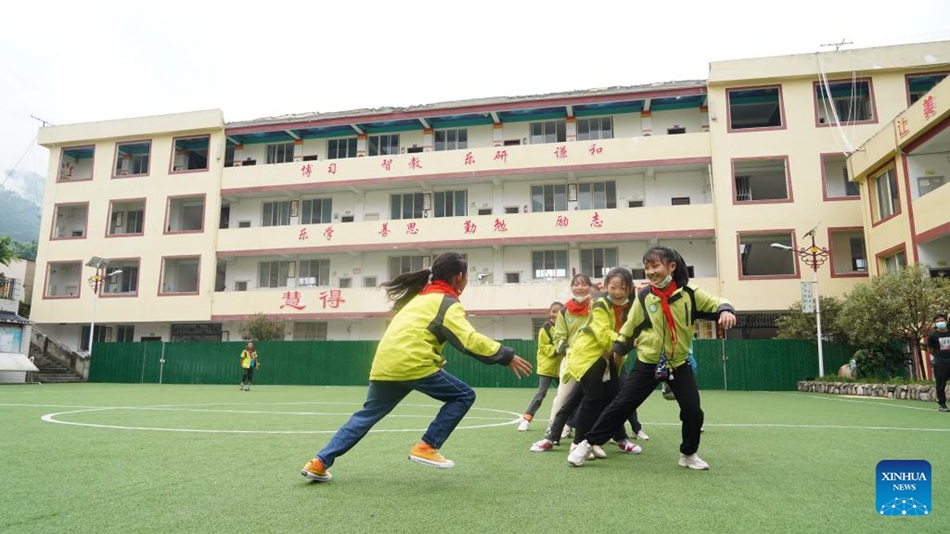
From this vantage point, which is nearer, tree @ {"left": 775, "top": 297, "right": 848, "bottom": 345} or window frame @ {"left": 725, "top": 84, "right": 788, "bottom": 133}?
tree @ {"left": 775, "top": 297, "right": 848, "bottom": 345}

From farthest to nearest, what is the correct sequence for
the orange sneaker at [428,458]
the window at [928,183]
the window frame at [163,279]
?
the window frame at [163,279] < the window at [928,183] < the orange sneaker at [428,458]

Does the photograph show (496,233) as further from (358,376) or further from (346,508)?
(346,508)

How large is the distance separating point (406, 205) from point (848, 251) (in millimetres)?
20217

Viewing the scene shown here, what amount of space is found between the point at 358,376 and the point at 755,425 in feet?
67.2

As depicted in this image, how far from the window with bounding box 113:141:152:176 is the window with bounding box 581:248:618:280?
79.3ft

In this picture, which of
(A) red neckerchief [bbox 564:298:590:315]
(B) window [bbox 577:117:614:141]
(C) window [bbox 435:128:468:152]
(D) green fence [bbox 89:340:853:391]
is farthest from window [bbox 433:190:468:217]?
(A) red neckerchief [bbox 564:298:590:315]

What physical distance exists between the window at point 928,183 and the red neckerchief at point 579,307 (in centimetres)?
1853

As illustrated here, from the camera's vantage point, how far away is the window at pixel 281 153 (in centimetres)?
→ 3403

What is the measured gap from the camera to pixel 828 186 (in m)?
26.7

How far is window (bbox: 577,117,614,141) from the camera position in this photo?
30.5m

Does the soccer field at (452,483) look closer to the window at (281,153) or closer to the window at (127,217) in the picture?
the window at (281,153)

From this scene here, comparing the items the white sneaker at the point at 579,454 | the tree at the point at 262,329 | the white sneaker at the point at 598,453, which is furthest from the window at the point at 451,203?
the white sneaker at the point at 579,454

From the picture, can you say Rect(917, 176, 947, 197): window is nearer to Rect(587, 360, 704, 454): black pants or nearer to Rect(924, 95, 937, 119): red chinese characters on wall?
Rect(924, 95, 937, 119): red chinese characters on wall

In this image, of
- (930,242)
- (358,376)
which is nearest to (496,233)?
(358,376)
